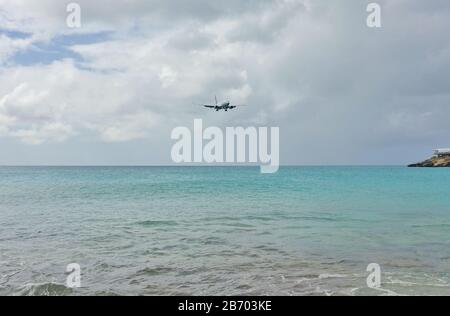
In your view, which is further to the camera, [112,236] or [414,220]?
[414,220]

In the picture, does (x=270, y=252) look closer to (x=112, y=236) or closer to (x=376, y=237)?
(x=376, y=237)

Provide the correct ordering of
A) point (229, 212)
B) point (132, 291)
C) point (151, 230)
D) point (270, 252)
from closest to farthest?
point (132, 291), point (270, 252), point (151, 230), point (229, 212)

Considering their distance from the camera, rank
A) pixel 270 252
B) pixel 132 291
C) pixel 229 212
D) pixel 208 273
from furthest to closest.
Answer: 1. pixel 229 212
2. pixel 270 252
3. pixel 208 273
4. pixel 132 291

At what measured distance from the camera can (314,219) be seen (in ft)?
108

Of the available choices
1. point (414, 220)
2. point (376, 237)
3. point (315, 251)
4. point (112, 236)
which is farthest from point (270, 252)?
point (414, 220)

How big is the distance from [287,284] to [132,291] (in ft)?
17.1
